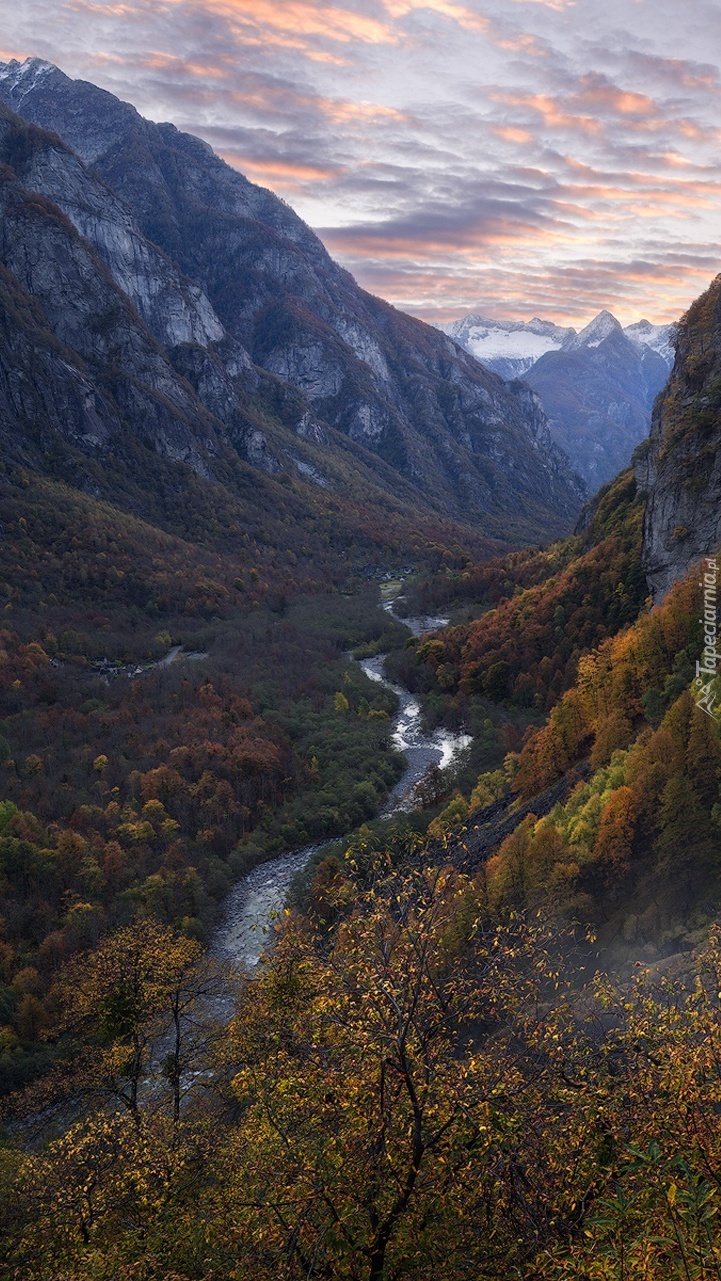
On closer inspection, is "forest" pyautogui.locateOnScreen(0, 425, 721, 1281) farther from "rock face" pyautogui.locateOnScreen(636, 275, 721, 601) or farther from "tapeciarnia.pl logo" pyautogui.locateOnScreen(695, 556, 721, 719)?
"rock face" pyautogui.locateOnScreen(636, 275, 721, 601)

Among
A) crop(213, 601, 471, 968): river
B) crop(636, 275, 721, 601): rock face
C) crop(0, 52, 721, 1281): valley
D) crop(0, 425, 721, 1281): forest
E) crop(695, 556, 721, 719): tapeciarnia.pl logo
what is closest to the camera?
crop(0, 425, 721, 1281): forest

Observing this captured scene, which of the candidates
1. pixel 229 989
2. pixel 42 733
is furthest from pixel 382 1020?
pixel 42 733

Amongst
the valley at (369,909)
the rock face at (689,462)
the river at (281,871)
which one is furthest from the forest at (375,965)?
the rock face at (689,462)

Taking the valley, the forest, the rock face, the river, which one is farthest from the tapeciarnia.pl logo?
the river

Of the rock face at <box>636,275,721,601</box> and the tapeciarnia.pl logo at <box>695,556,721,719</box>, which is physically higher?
the rock face at <box>636,275,721,601</box>

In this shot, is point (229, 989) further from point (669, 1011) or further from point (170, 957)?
point (669, 1011)

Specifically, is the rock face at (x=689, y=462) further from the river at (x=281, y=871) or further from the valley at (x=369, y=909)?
the river at (x=281, y=871)

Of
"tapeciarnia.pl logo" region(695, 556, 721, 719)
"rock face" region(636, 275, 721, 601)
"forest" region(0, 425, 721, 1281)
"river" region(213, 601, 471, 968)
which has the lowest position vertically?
"river" region(213, 601, 471, 968)
